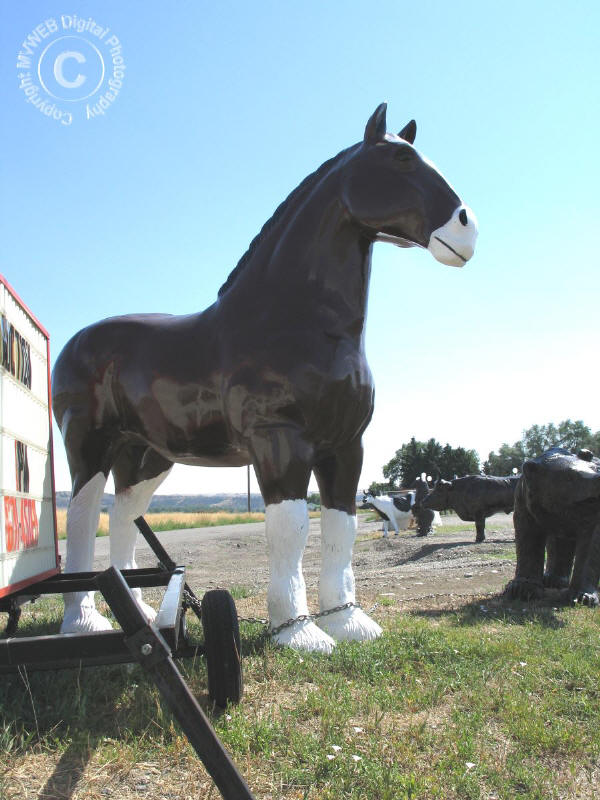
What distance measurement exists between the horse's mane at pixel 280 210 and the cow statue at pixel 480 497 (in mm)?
9655

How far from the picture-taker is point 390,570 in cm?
869

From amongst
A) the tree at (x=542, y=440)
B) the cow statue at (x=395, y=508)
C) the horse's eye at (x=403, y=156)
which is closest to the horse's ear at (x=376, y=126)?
the horse's eye at (x=403, y=156)

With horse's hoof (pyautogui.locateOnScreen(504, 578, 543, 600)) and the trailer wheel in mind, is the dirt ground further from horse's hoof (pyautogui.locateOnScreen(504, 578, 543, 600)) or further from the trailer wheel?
the trailer wheel

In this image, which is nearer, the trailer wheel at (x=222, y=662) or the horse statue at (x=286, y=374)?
the trailer wheel at (x=222, y=662)

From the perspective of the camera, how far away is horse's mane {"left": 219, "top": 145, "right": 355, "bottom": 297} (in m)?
4.18

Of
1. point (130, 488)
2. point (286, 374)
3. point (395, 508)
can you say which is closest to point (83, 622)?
point (130, 488)

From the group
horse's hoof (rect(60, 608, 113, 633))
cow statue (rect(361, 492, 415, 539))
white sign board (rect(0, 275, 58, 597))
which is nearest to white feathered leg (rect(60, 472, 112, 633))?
horse's hoof (rect(60, 608, 113, 633))

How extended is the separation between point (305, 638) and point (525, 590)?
9.49ft

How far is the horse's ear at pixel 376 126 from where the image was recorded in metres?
3.92

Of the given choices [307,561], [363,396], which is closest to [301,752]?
[363,396]

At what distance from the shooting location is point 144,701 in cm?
291

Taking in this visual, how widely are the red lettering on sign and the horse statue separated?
98 centimetres

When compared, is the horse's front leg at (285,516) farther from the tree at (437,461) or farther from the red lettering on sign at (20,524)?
the tree at (437,461)

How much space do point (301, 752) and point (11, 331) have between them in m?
2.13
